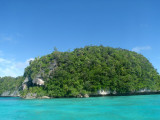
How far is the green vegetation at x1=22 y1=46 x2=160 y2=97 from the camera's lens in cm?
3369

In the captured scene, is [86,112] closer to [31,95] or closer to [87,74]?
[87,74]

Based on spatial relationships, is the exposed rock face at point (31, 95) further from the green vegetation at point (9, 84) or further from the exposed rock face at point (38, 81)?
the green vegetation at point (9, 84)

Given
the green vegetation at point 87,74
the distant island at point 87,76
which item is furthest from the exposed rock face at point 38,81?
the green vegetation at point 87,74

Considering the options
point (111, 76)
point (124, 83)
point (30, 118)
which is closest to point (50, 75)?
point (111, 76)

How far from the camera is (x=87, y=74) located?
35.5 m

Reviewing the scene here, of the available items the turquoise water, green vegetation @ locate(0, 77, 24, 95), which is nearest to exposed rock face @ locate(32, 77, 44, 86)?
the turquoise water

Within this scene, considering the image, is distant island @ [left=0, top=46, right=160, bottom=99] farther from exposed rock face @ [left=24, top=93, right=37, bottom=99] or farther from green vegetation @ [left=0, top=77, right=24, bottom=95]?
green vegetation @ [left=0, top=77, right=24, bottom=95]

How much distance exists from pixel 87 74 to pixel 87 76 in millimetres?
580

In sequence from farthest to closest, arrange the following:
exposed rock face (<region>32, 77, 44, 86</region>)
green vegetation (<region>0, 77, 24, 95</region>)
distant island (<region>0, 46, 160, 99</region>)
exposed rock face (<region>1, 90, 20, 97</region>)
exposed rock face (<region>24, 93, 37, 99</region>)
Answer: green vegetation (<region>0, 77, 24, 95</region>)
exposed rock face (<region>1, 90, 20, 97</region>)
exposed rock face (<region>32, 77, 44, 86</region>)
exposed rock face (<region>24, 93, 37, 99</region>)
distant island (<region>0, 46, 160, 99</region>)

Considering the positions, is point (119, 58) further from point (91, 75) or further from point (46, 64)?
point (46, 64)

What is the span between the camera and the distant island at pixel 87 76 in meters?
33.6

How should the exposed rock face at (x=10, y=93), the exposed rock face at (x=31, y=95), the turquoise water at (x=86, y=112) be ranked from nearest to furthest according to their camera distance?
the turquoise water at (x=86, y=112), the exposed rock face at (x=31, y=95), the exposed rock face at (x=10, y=93)

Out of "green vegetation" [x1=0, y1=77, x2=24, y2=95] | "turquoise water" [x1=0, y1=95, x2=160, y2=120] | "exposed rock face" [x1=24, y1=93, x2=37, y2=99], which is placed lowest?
"turquoise water" [x1=0, y1=95, x2=160, y2=120]

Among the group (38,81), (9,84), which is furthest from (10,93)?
(38,81)
